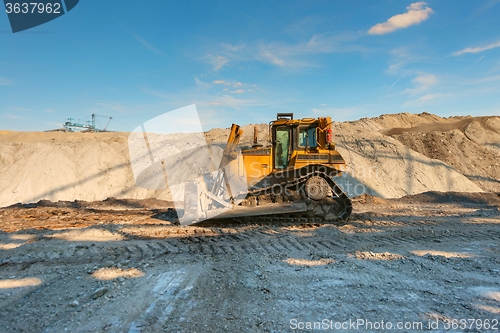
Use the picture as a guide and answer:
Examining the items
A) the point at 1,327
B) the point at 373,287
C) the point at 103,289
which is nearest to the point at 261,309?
the point at 373,287

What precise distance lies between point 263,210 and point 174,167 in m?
9.19

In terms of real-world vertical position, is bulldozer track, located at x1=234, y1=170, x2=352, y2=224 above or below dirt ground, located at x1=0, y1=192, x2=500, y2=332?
above

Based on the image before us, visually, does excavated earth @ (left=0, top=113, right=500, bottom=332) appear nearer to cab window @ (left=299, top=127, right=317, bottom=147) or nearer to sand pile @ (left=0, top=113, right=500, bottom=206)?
cab window @ (left=299, top=127, right=317, bottom=147)

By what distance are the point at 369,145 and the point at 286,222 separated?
11953mm

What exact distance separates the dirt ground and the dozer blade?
1.08 ft

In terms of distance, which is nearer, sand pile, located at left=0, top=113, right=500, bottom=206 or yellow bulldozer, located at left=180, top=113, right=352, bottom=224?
yellow bulldozer, located at left=180, top=113, right=352, bottom=224

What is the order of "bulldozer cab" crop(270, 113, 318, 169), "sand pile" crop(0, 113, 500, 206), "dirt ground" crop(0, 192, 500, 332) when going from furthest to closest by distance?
1. "sand pile" crop(0, 113, 500, 206)
2. "bulldozer cab" crop(270, 113, 318, 169)
3. "dirt ground" crop(0, 192, 500, 332)

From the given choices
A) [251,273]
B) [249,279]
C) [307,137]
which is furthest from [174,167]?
[249,279]

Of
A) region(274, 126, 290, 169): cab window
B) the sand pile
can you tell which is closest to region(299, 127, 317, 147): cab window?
region(274, 126, 290, 169): cab window

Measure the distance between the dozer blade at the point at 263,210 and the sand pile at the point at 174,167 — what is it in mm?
6487

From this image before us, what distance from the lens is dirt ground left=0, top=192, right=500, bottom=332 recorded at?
10.8 ft

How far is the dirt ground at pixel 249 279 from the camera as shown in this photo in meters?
3.28

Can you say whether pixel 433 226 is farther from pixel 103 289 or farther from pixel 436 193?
pixel 103 289

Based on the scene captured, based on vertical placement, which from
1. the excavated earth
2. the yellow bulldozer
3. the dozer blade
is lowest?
the excavated earth
